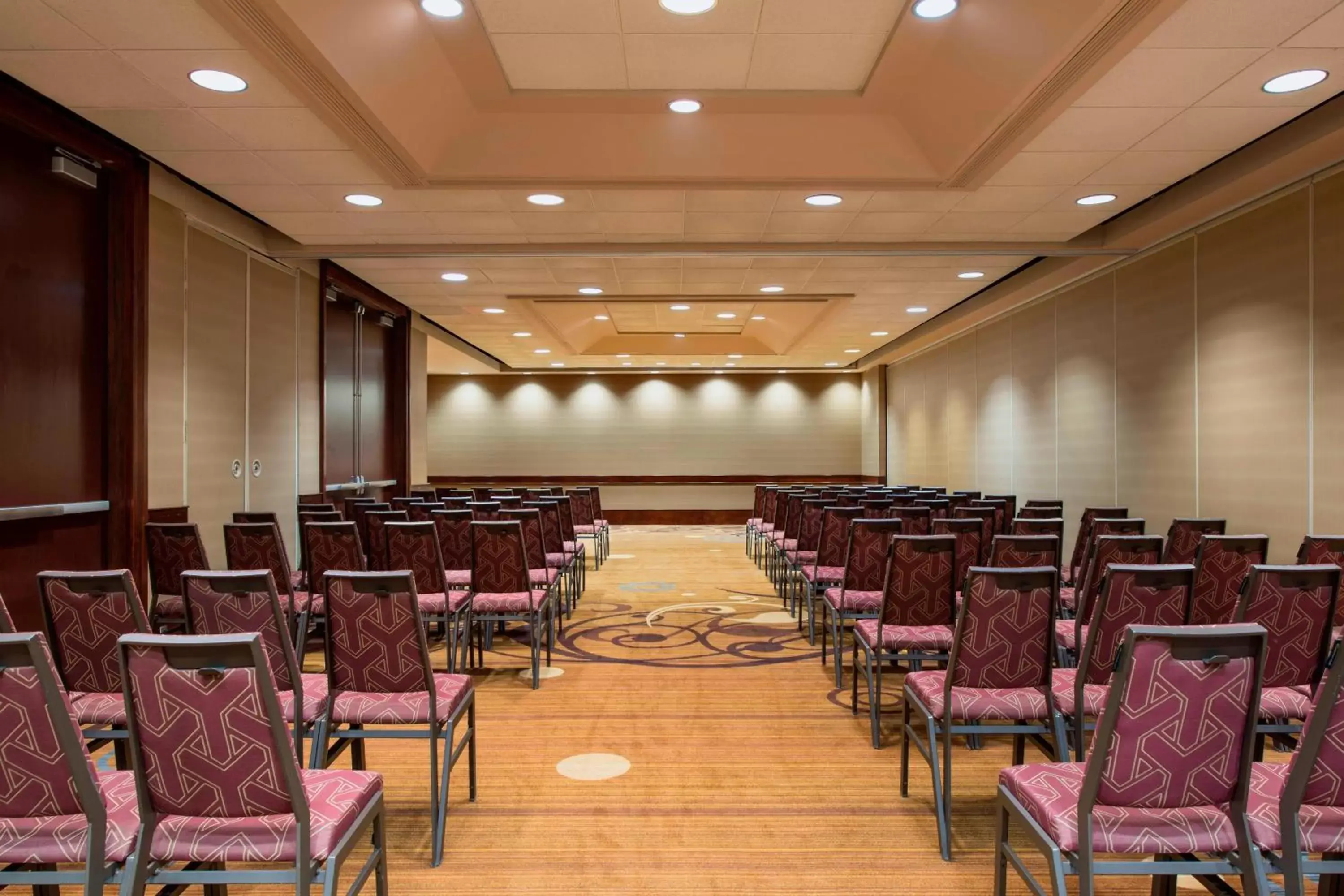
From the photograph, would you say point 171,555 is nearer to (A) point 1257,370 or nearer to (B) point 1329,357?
(B) point 1329,357

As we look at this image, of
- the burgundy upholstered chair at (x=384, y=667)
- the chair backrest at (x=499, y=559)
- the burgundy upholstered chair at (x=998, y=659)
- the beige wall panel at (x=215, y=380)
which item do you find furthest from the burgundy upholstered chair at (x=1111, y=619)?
the beige wall panel at (x=215, y=380)

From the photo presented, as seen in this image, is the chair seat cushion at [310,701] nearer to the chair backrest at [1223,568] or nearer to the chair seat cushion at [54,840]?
the chair seat cushion at [54,840]

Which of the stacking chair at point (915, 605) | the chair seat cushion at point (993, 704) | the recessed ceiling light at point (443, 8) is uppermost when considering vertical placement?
the recessed ceiling light at point (443, 8)

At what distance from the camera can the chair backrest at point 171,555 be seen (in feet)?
16.0

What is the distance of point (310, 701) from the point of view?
3.10 metres

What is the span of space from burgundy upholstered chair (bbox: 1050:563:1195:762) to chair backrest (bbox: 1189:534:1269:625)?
2.73 feet

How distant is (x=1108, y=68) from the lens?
404cm

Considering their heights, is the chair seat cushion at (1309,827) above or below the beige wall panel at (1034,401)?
→ below

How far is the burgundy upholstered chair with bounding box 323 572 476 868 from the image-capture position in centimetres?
302

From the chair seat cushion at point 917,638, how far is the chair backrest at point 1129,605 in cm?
69

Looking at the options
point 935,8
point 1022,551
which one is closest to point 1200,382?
point 1022,551

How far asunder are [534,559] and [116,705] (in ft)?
11.4

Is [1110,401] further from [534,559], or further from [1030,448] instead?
[534,559]

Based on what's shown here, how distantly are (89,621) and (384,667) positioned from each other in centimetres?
100
